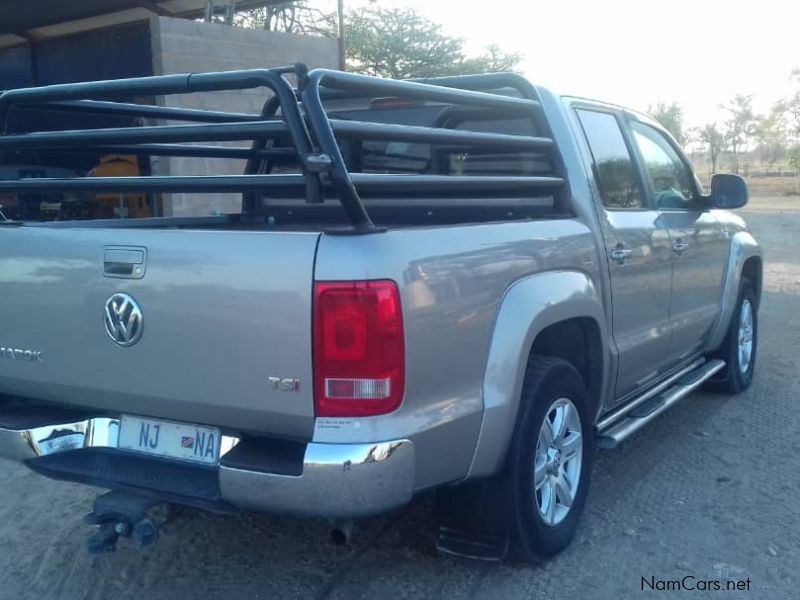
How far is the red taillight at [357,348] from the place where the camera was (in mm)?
2982

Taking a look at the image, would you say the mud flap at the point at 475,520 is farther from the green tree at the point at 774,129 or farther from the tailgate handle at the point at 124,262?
the green tree at the point at 774,129

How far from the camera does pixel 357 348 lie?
9.89 ft

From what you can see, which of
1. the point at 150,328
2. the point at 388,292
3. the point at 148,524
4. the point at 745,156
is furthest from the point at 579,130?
the point at 745,156

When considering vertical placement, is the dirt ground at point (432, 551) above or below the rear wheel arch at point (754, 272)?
below

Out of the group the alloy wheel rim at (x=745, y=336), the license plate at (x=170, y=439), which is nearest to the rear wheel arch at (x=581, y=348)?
the license plate at (x=170, y=439)

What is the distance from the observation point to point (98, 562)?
4090 mm

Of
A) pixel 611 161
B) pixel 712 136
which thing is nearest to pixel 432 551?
pixel 611 161

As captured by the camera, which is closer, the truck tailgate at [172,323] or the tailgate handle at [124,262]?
the truck tailgate at [172,323]

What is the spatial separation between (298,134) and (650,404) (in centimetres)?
281

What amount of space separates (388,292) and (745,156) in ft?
256

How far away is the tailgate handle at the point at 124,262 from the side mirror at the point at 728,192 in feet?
12.1

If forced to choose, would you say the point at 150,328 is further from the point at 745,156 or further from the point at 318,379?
the point at 745,156

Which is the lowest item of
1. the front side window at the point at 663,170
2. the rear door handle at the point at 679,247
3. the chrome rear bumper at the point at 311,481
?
the chrome rear bumper at the point at 311,481

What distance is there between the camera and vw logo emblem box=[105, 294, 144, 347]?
3324mm
